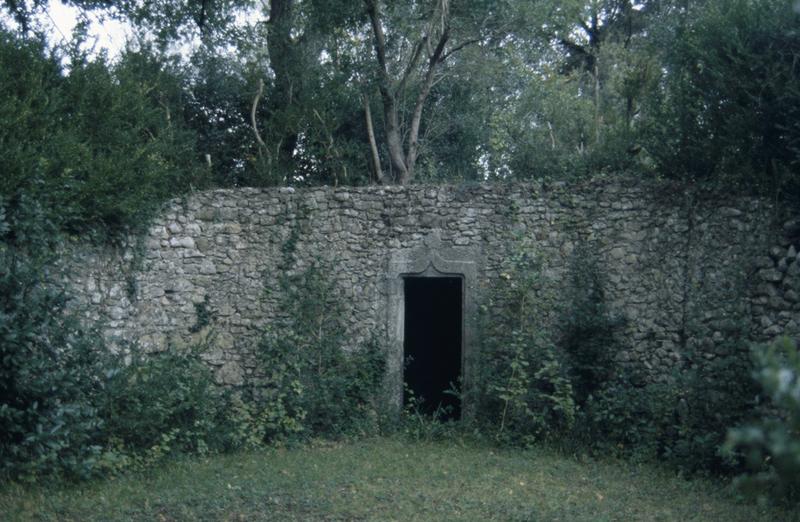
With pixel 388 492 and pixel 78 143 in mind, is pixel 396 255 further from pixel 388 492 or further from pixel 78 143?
pixel 78 143

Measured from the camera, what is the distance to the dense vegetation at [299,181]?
7.12 m

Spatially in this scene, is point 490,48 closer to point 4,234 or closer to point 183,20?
point 183,20

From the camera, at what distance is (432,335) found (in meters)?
12.1

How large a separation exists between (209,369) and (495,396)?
326 centimetres

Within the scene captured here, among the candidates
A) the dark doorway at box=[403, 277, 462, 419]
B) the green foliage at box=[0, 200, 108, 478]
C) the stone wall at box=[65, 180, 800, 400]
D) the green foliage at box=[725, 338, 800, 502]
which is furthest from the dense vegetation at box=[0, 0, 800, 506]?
the green foliage at box=[725, 338, 800, 502]

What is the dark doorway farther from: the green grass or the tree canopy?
the green grass

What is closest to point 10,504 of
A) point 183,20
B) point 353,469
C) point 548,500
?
point 353,469

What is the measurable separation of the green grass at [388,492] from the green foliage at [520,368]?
519 millimetres

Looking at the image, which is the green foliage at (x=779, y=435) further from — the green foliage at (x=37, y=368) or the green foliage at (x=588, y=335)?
the green foliage at (x=588, y=335)

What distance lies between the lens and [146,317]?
9352 millimetres

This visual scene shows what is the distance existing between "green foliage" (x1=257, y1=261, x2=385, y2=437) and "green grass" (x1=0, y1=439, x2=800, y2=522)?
0.90 metres

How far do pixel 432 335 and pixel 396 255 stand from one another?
103 inches

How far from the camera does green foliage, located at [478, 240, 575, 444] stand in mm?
8891

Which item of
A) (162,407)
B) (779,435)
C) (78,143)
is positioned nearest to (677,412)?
(162,407)
